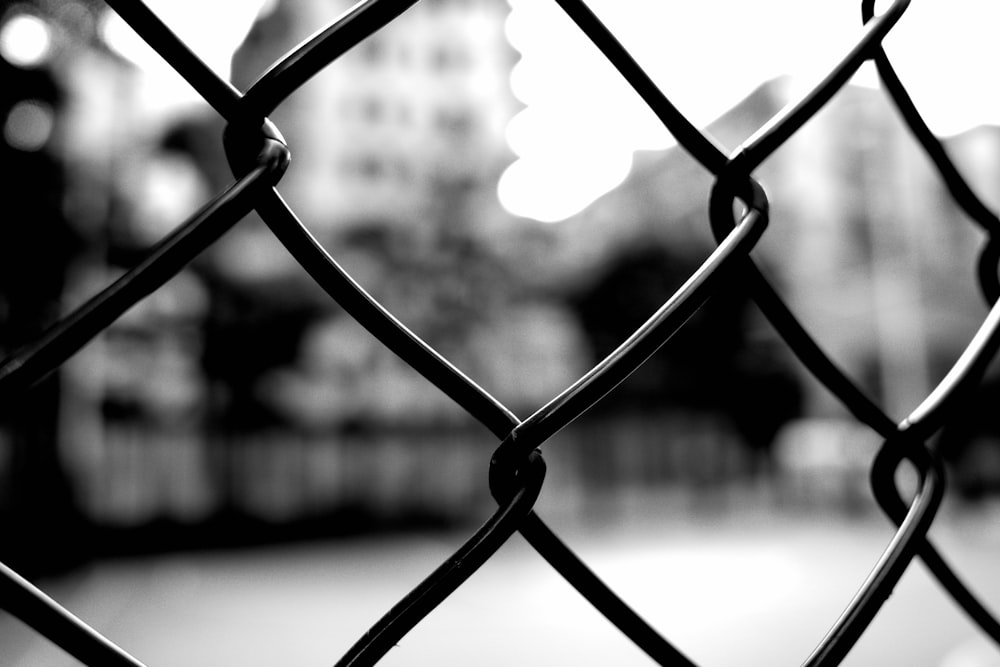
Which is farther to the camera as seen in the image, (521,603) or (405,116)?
(405,116)

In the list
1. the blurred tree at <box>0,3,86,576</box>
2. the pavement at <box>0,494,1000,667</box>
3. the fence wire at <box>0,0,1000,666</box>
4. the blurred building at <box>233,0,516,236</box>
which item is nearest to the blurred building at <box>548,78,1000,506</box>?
the blurred building at <box>233,0,516,236</box>

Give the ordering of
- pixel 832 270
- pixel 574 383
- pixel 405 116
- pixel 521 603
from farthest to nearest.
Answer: pixel 832 270
pixel 405 116
pixel 521 603
pixel 574 383

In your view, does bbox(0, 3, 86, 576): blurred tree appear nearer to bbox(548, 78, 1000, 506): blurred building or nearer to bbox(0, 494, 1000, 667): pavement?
bbox(0, 494, 1000, 667): pavement

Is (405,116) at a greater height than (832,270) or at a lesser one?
greater

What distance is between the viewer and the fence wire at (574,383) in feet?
0.69

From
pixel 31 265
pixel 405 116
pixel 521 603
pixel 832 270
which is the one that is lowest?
pixel 832 270

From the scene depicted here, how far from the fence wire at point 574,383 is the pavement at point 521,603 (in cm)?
275

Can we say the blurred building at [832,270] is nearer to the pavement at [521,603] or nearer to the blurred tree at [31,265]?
the pavement at [521,603]

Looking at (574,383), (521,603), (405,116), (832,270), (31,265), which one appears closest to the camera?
(574,383)

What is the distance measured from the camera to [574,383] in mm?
276

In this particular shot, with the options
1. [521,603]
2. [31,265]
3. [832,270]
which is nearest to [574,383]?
[31,265]

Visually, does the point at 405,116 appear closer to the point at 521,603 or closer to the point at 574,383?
the point at 521,603

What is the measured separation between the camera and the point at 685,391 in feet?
33.2

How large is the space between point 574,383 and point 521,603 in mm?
4450
